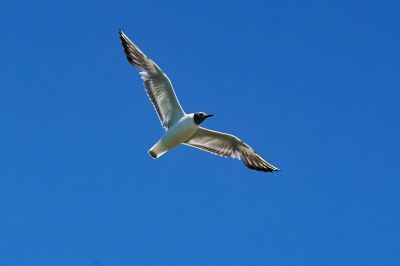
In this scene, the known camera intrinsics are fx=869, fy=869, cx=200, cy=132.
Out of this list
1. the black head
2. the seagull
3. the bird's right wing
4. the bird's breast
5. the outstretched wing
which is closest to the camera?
the bird's breast

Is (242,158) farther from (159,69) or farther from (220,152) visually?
(159,69)

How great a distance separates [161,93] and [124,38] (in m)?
2.24

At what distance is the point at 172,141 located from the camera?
2798cm

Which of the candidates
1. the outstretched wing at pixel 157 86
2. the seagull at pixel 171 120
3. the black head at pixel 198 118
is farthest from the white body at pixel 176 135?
the outstretched wing at pixel 157 86

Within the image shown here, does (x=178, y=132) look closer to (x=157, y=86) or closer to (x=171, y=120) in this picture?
(x=171, y=120)

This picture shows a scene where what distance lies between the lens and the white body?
1094 inches

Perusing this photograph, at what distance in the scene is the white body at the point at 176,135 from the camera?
2778 cm

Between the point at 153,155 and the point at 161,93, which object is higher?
the point at 161,93

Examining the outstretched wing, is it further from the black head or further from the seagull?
the black head

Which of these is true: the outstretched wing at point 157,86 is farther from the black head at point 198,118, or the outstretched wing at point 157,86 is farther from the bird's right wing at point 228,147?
the bird's right wing at point 228,147

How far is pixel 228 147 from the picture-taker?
1179 inches

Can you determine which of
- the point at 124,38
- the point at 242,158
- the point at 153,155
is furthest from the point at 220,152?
the point at 124,38

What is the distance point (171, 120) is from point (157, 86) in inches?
47.8

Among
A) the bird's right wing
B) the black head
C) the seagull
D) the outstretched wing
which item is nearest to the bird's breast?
the seagull
